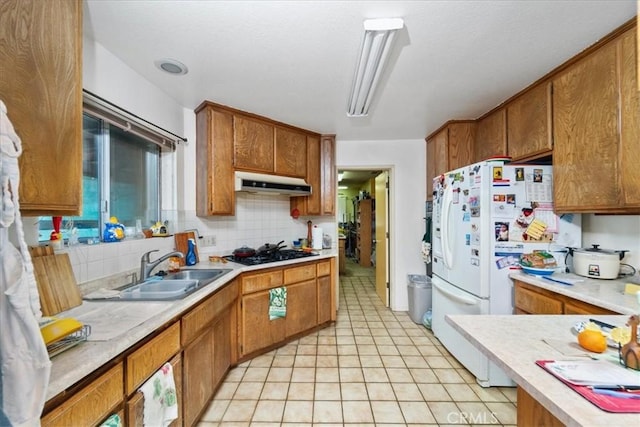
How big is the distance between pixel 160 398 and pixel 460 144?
3222 millimetres

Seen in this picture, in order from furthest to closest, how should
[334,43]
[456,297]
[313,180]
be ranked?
[313,180]
[456,297]
[334,43]

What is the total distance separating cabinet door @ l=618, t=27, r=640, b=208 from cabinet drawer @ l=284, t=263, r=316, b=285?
7.65 ft

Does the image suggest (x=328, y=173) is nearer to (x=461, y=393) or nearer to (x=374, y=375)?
(x=374, y=375)

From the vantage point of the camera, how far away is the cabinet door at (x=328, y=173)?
3.27m

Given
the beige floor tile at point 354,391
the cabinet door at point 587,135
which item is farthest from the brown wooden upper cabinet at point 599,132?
the beige floor tile at point 354,391

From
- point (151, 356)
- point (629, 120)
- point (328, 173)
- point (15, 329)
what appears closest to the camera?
point (15, 329)

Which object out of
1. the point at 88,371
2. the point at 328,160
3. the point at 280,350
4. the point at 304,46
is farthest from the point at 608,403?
the point at 328,160

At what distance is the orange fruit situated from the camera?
0.83 m

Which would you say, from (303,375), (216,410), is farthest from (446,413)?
(216,410)

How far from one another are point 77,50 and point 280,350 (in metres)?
2.52

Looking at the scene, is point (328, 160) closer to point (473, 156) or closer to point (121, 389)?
point (473, 156)

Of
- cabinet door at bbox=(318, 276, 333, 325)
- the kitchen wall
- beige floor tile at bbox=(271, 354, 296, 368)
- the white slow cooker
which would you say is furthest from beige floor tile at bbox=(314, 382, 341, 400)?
the white slow cooker

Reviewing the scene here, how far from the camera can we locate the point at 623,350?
2.51 ft

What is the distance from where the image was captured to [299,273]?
8.61 ft
